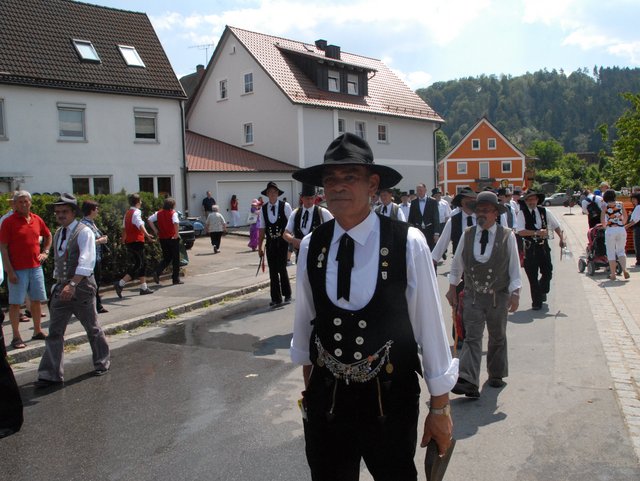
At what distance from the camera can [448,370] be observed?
2561mm

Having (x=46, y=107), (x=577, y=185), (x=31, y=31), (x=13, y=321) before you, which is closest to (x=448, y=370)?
(x=13, y=321)

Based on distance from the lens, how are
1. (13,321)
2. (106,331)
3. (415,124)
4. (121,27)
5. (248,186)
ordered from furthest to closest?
(415,124) < (248,186) < (121,27) < (106,331) < (13,321)

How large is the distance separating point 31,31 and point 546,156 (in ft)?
339

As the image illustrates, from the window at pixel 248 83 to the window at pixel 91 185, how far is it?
41.2 feet

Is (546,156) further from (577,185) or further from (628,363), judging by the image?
(628,363)

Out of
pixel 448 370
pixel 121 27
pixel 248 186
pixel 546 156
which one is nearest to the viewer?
pixel 448 370

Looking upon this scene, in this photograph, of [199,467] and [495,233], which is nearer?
[199,467]

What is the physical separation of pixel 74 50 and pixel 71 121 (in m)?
2.98

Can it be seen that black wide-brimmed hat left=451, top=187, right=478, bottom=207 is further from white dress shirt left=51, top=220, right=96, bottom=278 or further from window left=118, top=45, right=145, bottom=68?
window left=118, top=45, right=145, bottom=68

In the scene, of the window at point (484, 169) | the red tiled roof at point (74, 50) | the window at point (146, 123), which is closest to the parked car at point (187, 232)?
the window at point (146, 123)

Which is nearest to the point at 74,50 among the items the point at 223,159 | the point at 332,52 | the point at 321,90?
the point at 223,159

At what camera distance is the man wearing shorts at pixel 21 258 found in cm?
762

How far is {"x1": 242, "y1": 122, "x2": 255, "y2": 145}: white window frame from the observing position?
1337 inches

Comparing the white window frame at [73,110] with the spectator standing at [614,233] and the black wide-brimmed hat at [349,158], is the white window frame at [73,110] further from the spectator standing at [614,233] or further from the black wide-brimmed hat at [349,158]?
the black wide-brimmed hat at [349,158]
